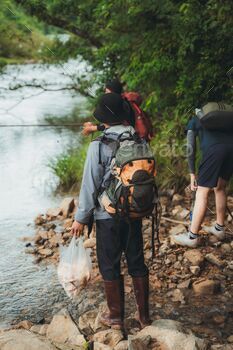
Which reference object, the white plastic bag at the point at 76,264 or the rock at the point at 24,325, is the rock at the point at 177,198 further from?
the rock at the point at 24,325

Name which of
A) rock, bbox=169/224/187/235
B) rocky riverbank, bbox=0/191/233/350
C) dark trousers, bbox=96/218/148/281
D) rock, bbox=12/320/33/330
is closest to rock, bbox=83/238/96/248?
rocky riverbank, bbox=0/191/233/350

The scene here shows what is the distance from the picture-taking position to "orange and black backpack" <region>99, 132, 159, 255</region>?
9.55ft

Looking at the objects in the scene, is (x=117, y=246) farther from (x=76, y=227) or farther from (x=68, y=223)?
(x=68, y=223)

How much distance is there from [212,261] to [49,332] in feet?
5.80

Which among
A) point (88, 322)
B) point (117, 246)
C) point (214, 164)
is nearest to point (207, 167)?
point (214, 164)

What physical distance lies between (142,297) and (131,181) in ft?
3.07

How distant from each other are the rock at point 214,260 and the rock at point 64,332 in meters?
1.58

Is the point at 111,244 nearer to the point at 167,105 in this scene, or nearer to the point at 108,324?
the point at 108,324

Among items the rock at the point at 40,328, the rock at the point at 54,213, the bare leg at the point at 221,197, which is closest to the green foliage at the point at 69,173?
the rock at the point at 54,213

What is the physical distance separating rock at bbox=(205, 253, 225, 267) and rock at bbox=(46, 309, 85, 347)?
158 cm

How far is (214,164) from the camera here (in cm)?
423

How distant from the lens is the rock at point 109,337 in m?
3.19

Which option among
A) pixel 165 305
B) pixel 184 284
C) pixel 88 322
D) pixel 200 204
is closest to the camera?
pixel 88 322

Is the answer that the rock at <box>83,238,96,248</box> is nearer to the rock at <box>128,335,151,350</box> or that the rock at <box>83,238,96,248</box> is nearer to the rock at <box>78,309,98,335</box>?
the rock at <box>78,309,98,335</box>
